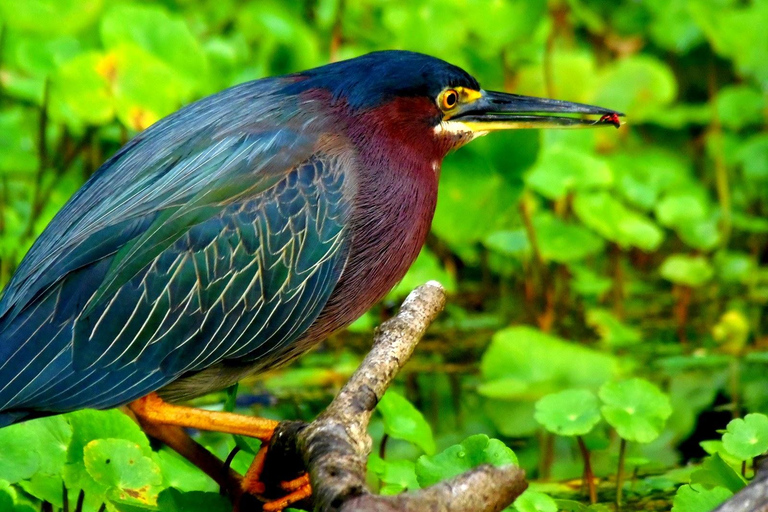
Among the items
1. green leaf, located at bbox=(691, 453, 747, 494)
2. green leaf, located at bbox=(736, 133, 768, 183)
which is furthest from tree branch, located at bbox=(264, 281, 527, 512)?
green leaf, located at bbox=(736, 133, 768, 183)

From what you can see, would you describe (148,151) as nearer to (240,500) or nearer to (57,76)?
(240,500)

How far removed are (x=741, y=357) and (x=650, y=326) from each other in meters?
0.63

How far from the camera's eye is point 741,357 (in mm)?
5234

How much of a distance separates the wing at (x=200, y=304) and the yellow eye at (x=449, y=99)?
0.42m

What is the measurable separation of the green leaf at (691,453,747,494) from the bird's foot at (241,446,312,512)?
1.03m

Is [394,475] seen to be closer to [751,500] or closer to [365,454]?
[365,454]

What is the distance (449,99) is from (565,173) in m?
1.98

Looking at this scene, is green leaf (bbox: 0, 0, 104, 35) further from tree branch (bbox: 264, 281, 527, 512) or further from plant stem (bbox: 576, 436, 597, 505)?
plant stem (bbox: 576, 436, 597, 505)

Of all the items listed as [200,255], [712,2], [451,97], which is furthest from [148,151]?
[712,2]

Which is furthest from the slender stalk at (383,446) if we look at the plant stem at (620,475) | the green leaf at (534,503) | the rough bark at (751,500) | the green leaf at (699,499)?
the rough bark at (751,500)

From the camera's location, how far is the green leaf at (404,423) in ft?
11.2

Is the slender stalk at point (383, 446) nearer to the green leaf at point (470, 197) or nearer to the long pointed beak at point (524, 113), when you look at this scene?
the long pointed beak at point (524, 113)

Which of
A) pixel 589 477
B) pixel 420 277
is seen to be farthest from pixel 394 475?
pixel 420 277

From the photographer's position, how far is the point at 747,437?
3.04 m
